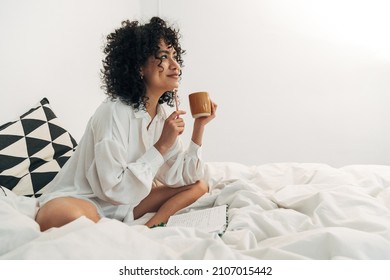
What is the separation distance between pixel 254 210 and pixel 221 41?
6.08 feet

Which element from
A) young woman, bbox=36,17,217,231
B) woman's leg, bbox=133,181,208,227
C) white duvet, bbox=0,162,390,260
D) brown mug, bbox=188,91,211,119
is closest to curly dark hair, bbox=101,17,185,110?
young woman, bbox=36,17,217,231

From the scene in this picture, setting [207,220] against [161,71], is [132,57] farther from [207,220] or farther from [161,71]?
[207,220]

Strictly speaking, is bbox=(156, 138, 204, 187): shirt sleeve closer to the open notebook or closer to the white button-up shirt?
the white button-up shirt

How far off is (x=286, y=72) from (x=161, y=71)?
59.8 inches

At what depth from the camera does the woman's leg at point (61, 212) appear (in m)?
0.88

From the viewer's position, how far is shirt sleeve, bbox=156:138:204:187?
128 centimetres

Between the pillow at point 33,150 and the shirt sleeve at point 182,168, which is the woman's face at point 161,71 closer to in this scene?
the shirt sleeve at point 182,168

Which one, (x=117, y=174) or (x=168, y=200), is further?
(x=168, y=200)

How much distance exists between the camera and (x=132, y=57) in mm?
1224

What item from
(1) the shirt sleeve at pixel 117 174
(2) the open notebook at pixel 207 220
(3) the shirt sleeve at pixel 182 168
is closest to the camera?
(2) the open notebook at pixel 207 220

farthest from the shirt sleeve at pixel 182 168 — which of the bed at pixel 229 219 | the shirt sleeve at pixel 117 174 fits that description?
the shirt sleeve at pixel 117 174

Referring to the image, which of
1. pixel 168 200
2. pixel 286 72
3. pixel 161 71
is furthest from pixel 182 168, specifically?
pixel 286 72

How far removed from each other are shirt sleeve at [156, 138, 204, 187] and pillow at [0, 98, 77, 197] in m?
0.42

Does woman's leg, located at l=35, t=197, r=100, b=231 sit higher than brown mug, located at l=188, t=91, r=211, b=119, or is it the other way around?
brown mug, located at l=188, t=91, r=211, b=119
